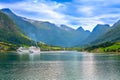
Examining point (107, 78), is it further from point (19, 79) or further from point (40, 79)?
point (19, 79)

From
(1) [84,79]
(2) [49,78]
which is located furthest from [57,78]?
(1) [84,79]

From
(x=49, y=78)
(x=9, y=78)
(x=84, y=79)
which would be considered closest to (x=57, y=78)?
(x=49, y=78)

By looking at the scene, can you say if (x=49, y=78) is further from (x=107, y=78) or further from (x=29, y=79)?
(x=107, y=78)

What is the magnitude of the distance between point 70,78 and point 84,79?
4.75 m

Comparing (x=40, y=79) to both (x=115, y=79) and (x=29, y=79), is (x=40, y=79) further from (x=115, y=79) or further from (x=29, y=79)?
(x=115, y=79)

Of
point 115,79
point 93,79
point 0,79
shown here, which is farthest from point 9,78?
point 115,79

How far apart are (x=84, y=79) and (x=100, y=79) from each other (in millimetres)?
5140

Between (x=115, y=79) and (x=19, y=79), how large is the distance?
30806 millimetres

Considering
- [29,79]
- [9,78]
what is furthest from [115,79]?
[9,78]

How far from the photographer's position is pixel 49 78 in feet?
327

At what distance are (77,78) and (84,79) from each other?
2744 millimetres

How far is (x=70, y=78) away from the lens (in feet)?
321

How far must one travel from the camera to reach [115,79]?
313 feet

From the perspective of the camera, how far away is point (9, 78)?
98.0m
